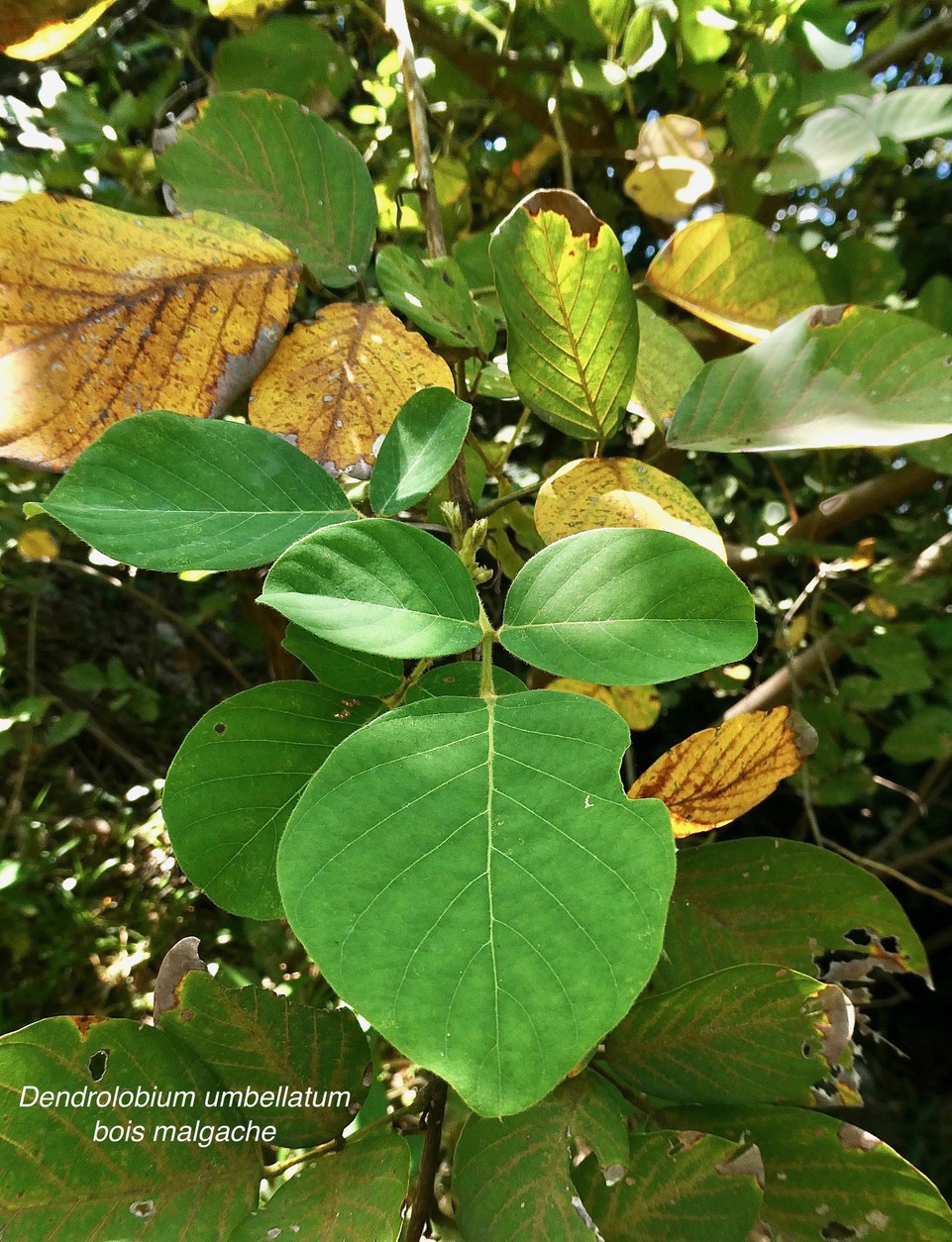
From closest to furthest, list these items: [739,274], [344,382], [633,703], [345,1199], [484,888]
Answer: [484,888], [345,1199], [344,382], [739,274], [633,703]

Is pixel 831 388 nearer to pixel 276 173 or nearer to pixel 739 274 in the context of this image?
pixel 739 274

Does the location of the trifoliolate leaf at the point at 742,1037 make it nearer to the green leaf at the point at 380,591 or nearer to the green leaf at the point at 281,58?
the green leaf at the point at 380,591

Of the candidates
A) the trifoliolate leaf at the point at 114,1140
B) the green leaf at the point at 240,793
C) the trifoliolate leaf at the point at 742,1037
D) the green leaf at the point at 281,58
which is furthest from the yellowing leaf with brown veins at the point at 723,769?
the green leaf at the point at 281,58

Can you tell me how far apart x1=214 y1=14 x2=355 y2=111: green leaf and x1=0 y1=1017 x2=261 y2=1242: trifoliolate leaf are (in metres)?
0.85

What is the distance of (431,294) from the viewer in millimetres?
466

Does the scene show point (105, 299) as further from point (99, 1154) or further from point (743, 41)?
point (743, 41)

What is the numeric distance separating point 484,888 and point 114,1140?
0.94 ft

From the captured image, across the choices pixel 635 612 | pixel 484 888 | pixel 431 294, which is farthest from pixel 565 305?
pixel 484 888

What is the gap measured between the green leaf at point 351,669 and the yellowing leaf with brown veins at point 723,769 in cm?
16

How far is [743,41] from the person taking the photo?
0.81 meters

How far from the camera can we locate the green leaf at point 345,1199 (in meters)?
0.36

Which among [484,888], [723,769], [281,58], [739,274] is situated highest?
[281,58]

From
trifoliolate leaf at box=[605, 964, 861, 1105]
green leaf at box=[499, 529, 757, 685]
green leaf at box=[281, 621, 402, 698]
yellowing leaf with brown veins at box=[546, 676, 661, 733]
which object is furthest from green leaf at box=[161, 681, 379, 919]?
yellowing leaf with brown veins at box=[546, 676, 661, 733]

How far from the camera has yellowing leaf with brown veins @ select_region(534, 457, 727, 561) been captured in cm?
42
